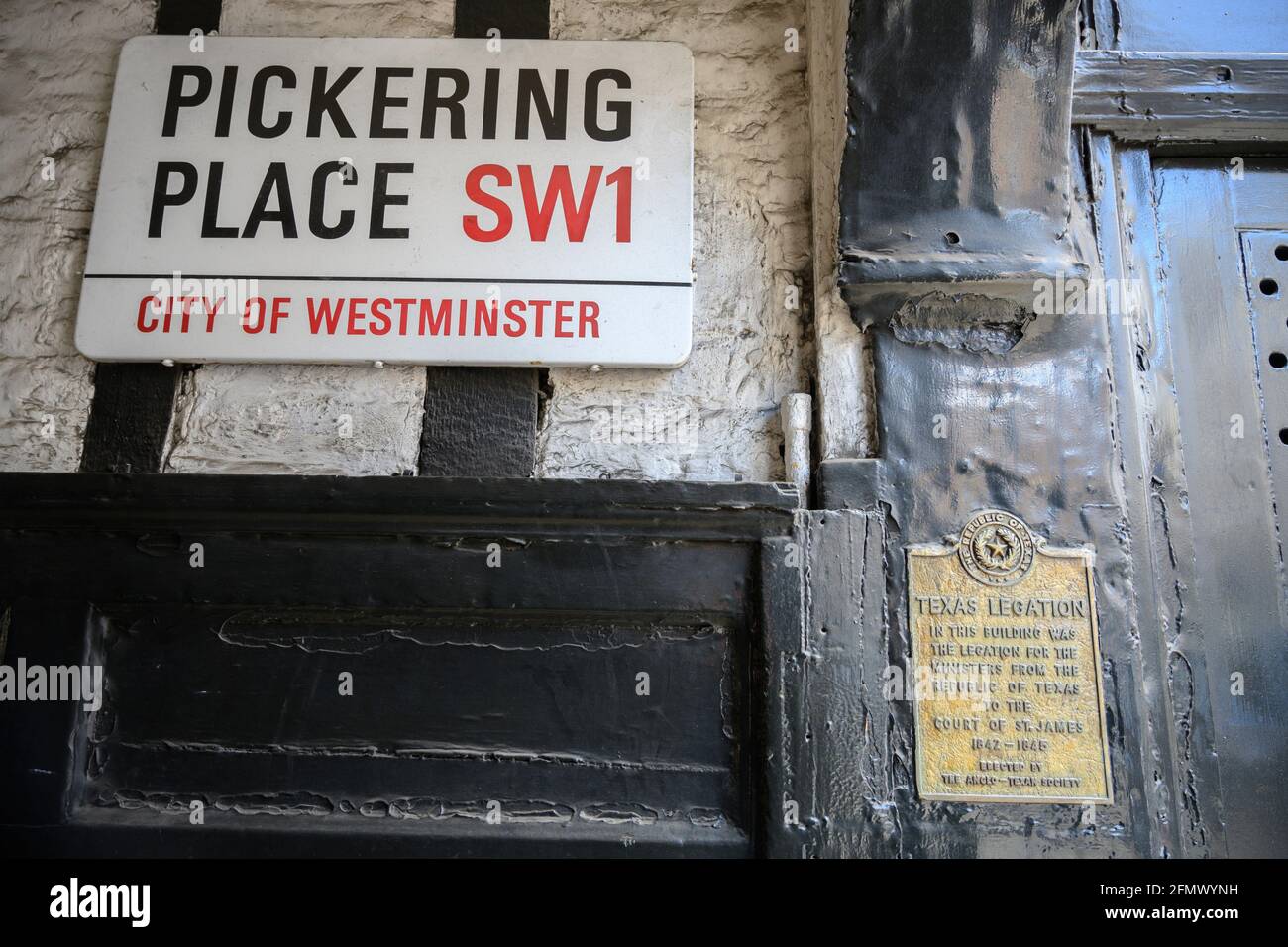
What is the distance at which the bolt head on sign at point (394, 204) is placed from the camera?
87.5 inches

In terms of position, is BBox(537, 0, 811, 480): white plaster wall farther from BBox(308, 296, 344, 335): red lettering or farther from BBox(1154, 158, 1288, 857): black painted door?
BBox(1154, 158, 1288, 857): black painted door

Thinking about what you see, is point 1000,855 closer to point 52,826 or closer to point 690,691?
point 690,691

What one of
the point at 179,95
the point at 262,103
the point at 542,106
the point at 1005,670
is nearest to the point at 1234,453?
the point at 1005,670

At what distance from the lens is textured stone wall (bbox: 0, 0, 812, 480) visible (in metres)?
2.22

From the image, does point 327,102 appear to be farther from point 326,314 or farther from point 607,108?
point 607,108

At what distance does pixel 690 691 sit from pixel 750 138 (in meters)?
1.42

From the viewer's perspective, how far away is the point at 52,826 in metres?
1.95

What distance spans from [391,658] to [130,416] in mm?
898

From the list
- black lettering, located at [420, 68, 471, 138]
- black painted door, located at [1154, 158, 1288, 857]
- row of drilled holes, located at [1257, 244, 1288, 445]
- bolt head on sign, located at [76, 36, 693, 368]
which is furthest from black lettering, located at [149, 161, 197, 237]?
row of drilled holes, located at [1257, 244, 1288, 445]

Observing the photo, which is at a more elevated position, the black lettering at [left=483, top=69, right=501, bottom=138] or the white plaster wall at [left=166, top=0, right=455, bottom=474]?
the black lettering at [left=483, top=69, right=501, bottom=138]

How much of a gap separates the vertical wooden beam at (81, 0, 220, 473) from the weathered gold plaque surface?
5.95 ft
